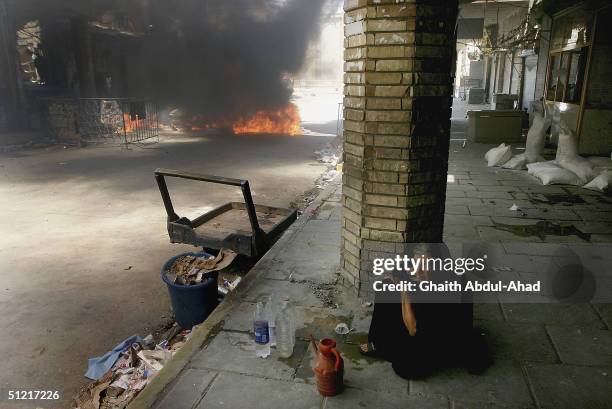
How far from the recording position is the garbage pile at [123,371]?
3.63 meters

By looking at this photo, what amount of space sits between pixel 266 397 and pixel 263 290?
1587 mm

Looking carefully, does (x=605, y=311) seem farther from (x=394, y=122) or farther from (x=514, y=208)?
(x=514, y=208)

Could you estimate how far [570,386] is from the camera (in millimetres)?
3012

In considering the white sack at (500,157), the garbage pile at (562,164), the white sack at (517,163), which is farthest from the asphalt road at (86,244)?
the garbage pile at (562,164)

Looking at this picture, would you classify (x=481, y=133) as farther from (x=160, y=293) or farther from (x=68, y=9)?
(x=68, y=9)

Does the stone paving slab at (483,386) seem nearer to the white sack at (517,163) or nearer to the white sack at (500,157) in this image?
the white sack at (517,163)

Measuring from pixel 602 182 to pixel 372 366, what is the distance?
265 inches

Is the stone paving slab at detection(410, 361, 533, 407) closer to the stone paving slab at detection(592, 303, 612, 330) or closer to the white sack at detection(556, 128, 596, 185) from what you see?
the stone paving slab at detection(592, 303, 612, 330)

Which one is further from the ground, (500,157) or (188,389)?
(500,157)

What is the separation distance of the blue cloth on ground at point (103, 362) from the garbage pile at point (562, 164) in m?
7.81

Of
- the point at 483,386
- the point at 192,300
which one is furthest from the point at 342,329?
the point at 192,300

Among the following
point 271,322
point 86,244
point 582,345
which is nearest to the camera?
point 582,345

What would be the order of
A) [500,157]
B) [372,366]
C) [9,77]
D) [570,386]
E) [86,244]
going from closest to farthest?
[570,386]
[372,366]
[86,244]
[500,157]
[9,77]

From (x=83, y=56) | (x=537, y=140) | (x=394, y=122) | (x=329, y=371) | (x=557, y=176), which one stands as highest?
(x=83, y=56)
